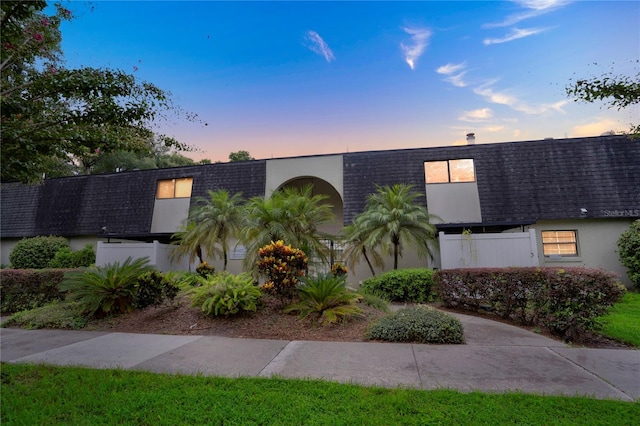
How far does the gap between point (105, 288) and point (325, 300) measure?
4.78m

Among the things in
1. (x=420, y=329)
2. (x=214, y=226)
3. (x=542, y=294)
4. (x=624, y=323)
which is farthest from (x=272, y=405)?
(x=214, y=226)

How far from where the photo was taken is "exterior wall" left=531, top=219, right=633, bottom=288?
12570mm

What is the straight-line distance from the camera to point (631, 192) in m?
12.5

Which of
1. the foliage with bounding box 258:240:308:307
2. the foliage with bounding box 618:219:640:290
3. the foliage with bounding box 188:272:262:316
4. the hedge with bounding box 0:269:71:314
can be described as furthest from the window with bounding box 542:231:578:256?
the hedge with bounding box 0:269:71:314

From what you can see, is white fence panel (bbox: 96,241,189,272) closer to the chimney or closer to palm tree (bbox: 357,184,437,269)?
palm tree (bbox: 357,184,437,269)

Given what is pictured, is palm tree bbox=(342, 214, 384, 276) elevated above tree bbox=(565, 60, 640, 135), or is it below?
below

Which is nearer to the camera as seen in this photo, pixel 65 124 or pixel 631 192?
pixel 65 124

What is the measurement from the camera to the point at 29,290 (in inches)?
365

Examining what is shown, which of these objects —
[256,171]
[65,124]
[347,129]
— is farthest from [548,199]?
[65,124]

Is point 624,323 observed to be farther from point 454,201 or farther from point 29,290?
point 29,290

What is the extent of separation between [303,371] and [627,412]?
3.09m

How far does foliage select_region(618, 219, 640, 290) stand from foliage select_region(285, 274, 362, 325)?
10.6 metres

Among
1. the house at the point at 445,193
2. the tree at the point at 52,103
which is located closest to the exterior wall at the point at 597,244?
the house at the point at 445,193

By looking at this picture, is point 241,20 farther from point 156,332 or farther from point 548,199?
point 548,199
